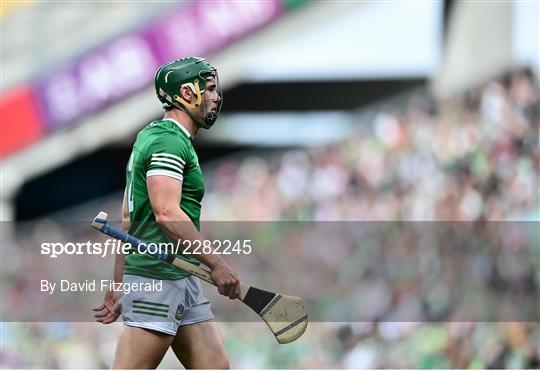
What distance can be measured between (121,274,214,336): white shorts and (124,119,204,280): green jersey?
0.11ft

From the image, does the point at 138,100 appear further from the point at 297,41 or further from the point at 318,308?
the point at 318,308

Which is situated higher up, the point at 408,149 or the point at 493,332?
the point at 408,149

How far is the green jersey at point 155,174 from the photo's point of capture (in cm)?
376

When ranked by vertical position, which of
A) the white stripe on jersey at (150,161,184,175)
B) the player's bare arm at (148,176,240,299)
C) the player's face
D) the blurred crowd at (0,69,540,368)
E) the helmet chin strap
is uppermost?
the player's face

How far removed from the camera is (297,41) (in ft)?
24.0

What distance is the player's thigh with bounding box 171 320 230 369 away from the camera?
3879 millimetres

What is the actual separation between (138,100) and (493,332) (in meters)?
2.94

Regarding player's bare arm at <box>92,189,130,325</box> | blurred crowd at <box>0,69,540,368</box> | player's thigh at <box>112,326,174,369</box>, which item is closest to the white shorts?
player's thigh at <box>112,326,174,369</box>

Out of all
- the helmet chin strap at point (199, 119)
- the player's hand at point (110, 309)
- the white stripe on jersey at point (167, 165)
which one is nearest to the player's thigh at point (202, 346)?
the player's hand at point (110, 309)

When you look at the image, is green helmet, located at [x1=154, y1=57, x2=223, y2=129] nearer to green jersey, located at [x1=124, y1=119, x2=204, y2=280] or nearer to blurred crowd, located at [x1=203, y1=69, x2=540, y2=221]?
green jersey, located at [x1=124, y1=119, x2=204, y2=280]

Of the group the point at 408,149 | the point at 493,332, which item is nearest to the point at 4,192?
the point at 408,149

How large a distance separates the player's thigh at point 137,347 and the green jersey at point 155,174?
0.21 meters

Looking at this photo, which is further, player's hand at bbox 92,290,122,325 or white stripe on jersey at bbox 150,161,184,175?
player's hand at bbox 92,290,122,325

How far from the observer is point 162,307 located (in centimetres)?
379
